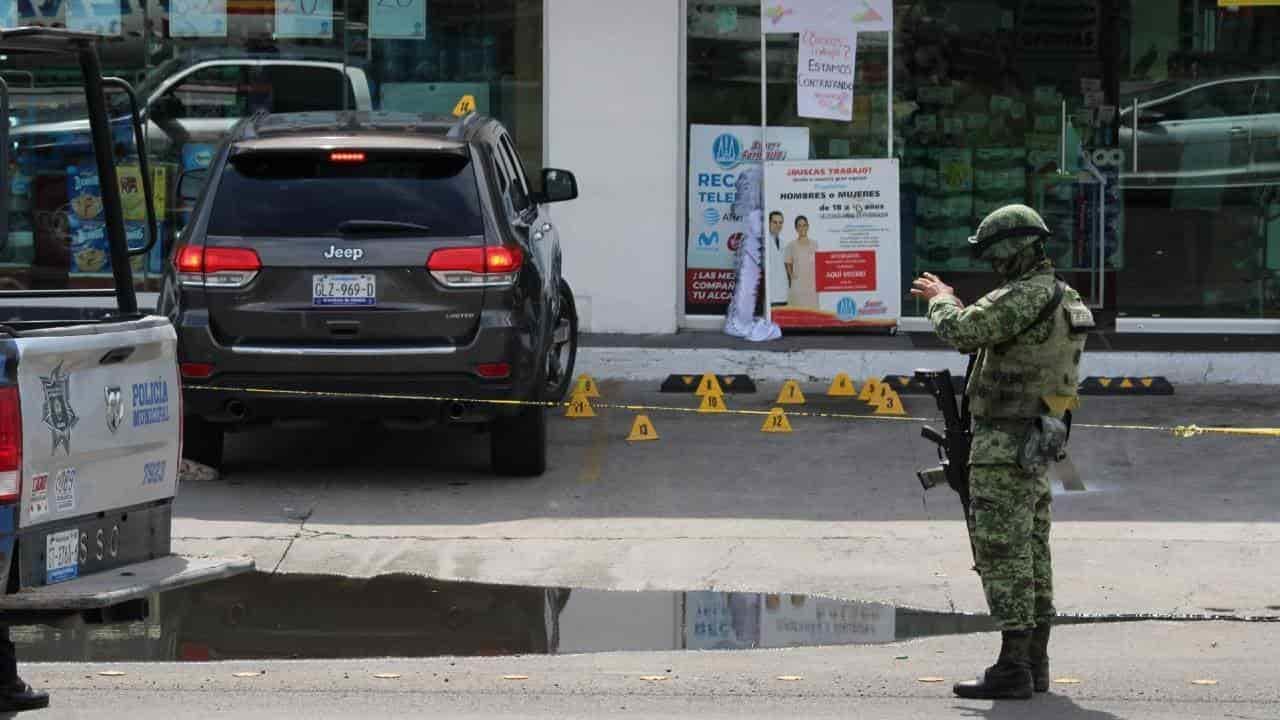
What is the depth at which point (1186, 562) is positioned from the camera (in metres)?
9.56

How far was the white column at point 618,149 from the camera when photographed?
582 inches

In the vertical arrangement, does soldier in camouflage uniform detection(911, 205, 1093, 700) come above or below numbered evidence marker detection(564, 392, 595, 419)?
above

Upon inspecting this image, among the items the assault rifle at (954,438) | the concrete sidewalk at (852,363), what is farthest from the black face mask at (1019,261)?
the concrete sidewalk at (852,363)

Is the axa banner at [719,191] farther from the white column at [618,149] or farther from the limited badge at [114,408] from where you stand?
the limited badge at [114,408]

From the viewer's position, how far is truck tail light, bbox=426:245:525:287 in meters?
10.6

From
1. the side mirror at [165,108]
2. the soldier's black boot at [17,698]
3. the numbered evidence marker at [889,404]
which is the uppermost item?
the side mirror at [165,108]

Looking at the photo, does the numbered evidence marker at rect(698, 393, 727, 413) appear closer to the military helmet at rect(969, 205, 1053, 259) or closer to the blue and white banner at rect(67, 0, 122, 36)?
the blue and white banner at rect(67, 0, 122, 36)

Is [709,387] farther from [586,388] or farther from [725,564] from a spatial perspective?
[725,564]

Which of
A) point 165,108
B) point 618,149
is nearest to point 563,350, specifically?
point 618,149

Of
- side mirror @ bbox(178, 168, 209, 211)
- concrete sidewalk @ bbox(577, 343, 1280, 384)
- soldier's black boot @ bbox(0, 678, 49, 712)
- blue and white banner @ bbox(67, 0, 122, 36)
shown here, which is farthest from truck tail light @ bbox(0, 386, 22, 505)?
blue and white banner @ bbox(67, 0, 122, 36)

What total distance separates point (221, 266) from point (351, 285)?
660 millimetres

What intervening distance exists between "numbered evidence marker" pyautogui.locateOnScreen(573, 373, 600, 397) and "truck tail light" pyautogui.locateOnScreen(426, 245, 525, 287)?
283cm

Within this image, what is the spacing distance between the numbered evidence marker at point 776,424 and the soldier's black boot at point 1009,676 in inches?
208

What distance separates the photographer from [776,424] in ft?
41.7
